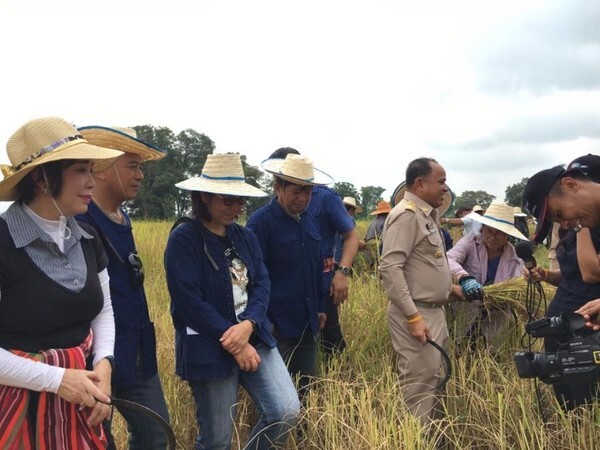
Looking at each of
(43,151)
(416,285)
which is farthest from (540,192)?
(43,151)

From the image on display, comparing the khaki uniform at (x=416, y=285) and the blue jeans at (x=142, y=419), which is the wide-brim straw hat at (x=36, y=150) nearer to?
the blue jeans at (x=142, y=419)

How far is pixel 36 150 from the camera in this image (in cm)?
165

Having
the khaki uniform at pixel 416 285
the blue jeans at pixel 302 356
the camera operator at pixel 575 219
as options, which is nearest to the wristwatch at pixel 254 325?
the blue jeans at pixel 302 356

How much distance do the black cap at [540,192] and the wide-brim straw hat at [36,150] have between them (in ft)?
6.03

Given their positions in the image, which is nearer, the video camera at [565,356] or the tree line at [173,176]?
the video camera at [565,356]

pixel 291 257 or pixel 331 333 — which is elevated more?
pixel 291 257

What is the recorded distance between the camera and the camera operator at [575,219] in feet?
7.30

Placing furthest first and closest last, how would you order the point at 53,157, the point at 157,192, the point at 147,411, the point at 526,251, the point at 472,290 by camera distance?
1. the point at 157,192
2. the point at 472,290
3. the point at 526,251
4. the point at 147,411
5. the point at 53,157

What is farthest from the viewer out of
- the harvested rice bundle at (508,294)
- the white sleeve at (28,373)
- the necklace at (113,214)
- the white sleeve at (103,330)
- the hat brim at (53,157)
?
the harvested rice bundle at (508,294)

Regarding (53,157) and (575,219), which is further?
(575,219)

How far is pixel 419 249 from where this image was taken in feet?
9.56

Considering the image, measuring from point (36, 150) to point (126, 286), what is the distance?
2.34 ft

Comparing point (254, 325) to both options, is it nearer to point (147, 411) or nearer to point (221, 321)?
point (221, 321)

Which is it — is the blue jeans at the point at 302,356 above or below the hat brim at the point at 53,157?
below
